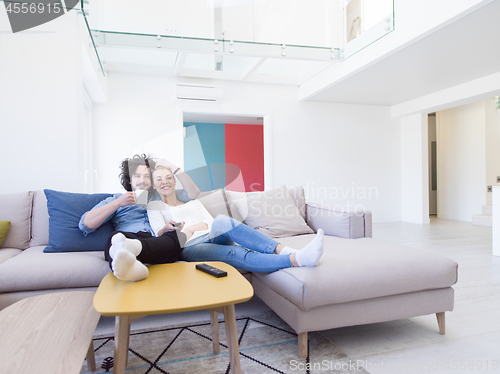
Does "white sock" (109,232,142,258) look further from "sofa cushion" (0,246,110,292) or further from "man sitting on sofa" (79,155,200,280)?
"sofa cushion" (0,246,110,292)

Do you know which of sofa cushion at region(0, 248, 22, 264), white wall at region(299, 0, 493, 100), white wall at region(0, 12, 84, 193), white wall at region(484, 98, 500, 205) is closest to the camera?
sofa cushion at region(0, 248, 22, 264)

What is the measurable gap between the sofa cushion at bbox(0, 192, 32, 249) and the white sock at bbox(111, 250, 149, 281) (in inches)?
53.8

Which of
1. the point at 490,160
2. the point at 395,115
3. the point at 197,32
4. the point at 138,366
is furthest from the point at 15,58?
the point at 490,160

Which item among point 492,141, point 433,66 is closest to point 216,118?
point 433,66

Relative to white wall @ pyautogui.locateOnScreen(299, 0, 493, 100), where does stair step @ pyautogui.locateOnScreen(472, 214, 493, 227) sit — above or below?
below

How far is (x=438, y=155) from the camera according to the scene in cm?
723

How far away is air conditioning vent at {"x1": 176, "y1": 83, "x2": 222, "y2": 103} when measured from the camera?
16.6 feet

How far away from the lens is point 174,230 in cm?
190

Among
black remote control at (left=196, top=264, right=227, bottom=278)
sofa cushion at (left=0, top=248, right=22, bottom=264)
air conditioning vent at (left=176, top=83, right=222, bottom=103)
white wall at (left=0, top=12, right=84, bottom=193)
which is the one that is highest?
air conditioning vent at (left=176, top=83, right=222, bottom=103)

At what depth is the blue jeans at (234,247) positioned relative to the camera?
1726 mm

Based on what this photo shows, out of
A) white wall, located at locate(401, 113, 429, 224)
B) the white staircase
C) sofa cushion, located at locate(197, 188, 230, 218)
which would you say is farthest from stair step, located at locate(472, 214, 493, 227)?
sofa cushion, located at locate(197, 188, 230, 218)

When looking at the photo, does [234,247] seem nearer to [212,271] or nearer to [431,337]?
[212,271]

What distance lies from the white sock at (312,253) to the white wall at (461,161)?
20.5ft

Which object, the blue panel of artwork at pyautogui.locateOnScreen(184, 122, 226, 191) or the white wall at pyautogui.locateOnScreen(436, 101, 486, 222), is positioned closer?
the blue panel of artwork at pyautogui.locateOnScreen(184, 122, 226, 191)
